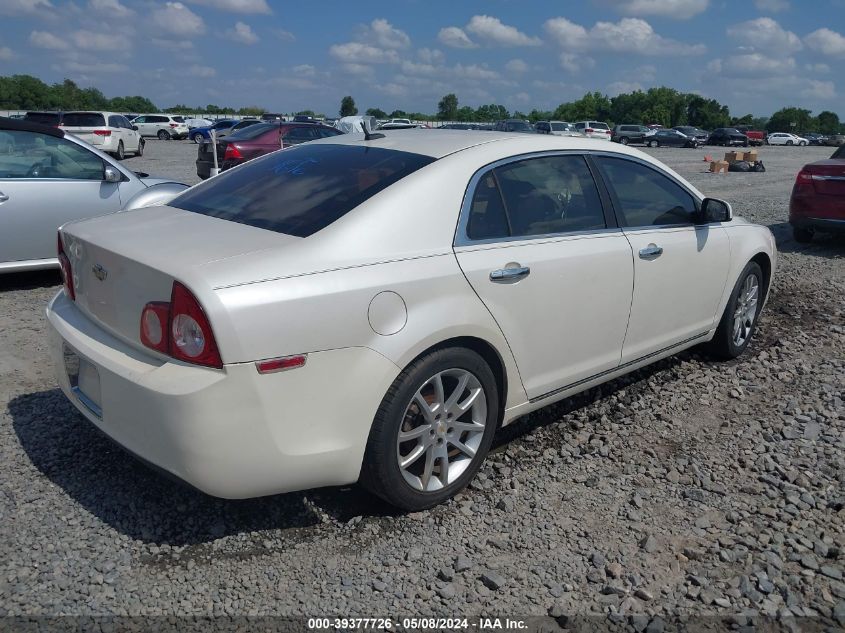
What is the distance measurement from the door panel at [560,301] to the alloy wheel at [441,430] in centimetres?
32

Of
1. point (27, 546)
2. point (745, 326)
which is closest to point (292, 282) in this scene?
point (27, 546)

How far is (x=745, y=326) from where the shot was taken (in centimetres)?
532

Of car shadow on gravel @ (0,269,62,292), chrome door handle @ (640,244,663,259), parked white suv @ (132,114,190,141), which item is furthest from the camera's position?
parked white suv @ (132,114,190,141)

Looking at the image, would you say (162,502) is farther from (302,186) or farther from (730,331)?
(730,331)

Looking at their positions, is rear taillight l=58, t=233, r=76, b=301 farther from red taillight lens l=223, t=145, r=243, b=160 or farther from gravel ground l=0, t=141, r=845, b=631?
red taillight lens l=223, t=145, r=243, b=160

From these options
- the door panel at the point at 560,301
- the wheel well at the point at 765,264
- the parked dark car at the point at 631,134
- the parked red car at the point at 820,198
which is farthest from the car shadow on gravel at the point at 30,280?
the parked dark car at the point at 631,134

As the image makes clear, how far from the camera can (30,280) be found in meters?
7.04

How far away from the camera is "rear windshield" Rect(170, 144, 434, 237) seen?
3.10 metres

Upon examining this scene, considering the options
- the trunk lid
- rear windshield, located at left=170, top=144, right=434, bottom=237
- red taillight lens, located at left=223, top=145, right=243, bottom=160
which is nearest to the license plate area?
the trunk lid

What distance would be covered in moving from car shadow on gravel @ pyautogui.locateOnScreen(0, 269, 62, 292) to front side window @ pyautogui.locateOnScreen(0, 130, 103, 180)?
1.00 meters

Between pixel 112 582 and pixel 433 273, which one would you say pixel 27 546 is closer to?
pixel 112 582

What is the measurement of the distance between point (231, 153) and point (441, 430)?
44.4ft

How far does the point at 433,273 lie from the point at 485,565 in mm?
1197

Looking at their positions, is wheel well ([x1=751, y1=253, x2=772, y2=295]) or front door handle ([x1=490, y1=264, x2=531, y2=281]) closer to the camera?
front door handle ([x1=490, y1=264, x2=531, y2=281])
